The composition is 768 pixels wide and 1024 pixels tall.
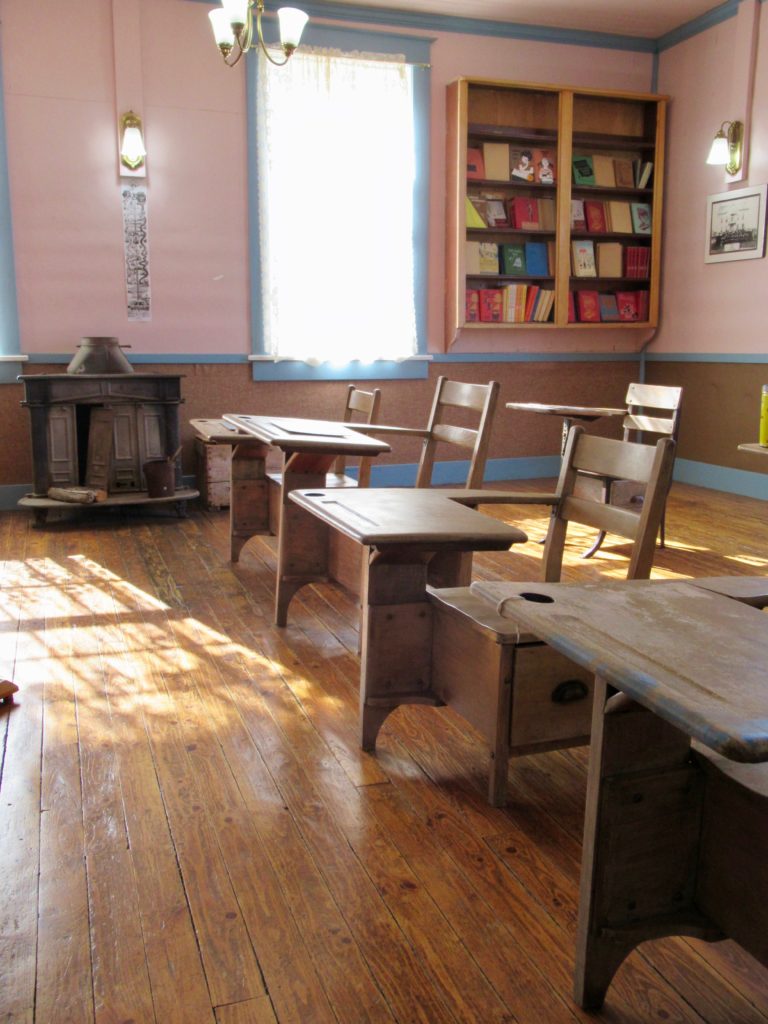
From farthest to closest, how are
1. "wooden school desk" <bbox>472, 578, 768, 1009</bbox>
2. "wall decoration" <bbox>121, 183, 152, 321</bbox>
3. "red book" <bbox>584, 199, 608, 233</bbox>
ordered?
1. "red book" <bbox>584, 199, 608, 233</bbox>
2. "wall decoration" <bbox>121, 183, 152, 321</bbox>
3. "wooden school desk" <bbox>472, 578, 768, 1009</bbox>

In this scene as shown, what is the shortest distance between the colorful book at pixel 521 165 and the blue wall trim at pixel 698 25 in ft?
4.62

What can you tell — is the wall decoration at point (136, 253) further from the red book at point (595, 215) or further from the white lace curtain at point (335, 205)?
the red book at point (595, 215)

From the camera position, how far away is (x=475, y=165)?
6.39 m

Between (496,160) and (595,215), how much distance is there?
86cm

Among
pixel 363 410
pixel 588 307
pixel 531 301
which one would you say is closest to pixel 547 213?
pixel 531 301

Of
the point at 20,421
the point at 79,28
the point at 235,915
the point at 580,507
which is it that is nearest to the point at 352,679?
the point at 580,507

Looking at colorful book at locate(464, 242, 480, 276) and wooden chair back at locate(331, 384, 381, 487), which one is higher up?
colorful book at locate(464, 242, 480, 276)

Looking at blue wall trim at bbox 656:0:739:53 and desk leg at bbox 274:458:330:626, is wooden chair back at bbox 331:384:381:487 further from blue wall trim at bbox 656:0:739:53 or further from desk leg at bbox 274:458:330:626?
blue wall trim at bbox 656:0:739:53

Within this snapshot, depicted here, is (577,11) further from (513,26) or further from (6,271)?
(6,271)

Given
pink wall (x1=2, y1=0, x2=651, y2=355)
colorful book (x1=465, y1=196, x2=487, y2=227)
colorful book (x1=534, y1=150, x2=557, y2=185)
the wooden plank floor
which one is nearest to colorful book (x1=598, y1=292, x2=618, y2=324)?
colorful book (x1=534, y1=150, x2=557, y2=185)

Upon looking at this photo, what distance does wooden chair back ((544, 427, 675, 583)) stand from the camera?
208 cm

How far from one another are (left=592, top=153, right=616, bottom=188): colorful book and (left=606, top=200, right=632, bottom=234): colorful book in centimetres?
15

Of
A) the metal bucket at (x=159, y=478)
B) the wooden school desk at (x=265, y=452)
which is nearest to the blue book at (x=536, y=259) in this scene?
the wooden school desk at (x=265, y=452)

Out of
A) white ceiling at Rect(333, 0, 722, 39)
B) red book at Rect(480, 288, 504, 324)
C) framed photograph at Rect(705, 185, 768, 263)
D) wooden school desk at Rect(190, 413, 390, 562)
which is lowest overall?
wooden school desk at Rect(190, 413, 390, 562)
